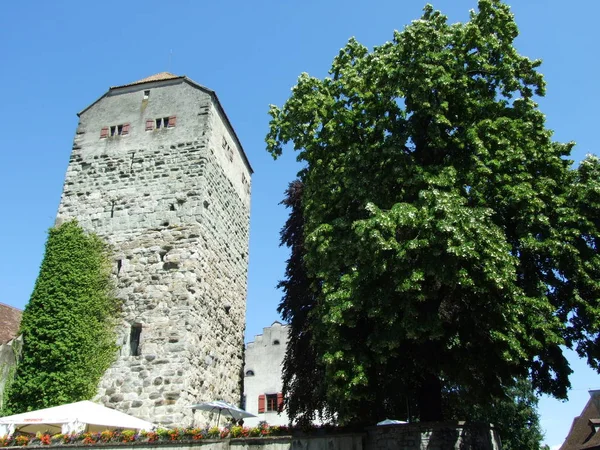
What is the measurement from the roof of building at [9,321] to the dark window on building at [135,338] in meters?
4.43

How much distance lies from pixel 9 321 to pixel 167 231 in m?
7.41

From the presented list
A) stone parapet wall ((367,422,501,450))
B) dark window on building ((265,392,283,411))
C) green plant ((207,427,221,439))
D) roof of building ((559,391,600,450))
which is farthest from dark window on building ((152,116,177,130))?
roof of building ((559,391,600,450))

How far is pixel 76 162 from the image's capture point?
17.8 meters

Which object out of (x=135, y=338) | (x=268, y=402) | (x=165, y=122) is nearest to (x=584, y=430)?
(x=268, y=402)

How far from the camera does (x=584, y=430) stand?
3162cm

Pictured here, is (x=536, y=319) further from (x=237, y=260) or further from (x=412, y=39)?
(x=237, y=260)

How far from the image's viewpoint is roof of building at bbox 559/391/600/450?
28.8m

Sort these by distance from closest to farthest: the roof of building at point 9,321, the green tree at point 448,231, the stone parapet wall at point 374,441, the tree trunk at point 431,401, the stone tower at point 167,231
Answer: the green tree at point 448,231, the stone parapet wall at point 374,441, the tree trunk at point 431,401, the stone tower at point 167,231, the roof of building at point 9,321

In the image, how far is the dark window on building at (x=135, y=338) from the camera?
1459 centimetres

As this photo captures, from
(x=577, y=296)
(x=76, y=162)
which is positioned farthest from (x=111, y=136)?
(x=577, y=296)

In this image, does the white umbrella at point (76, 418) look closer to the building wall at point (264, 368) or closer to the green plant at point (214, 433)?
the green plant at point (214, 433)

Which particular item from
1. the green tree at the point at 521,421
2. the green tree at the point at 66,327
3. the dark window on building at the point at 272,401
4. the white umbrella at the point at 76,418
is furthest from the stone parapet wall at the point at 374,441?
the green tree at the point at 521,421

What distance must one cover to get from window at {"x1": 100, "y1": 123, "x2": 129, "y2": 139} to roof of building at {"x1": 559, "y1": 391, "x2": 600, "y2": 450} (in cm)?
2766

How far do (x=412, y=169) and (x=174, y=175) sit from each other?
8237 mm
